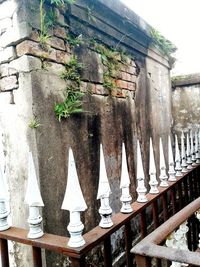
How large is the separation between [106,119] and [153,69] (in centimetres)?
169

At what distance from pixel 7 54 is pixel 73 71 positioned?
56cm

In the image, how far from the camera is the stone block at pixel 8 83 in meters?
2.04

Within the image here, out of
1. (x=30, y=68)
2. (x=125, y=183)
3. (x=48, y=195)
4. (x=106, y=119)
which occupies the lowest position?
(x=48, y=195)

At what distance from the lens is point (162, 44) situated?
409 centimetres

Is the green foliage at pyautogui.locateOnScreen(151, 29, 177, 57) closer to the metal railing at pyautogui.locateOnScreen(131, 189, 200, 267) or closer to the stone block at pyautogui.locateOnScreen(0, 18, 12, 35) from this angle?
the stone block at pyautogui.locateOnScreen(0, 18, 12, 35)

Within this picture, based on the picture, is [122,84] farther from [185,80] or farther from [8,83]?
[185,80]

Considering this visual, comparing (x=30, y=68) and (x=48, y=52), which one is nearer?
(x=30, y=68)

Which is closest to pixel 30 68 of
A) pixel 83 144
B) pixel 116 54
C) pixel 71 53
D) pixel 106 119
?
pixel 71 53

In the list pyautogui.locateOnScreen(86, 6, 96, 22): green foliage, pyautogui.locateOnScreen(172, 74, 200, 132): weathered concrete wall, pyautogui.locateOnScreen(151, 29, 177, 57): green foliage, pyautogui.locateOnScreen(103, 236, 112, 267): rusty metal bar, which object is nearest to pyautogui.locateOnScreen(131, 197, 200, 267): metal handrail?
pyautogui.locateOnScreen(103, 236, 112, 267): rusty metal bar

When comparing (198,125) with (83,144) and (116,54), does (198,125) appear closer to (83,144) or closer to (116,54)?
(116,54)

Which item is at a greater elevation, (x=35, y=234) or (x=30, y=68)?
(x=30, y=68)

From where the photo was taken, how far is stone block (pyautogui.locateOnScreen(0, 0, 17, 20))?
6.56 ft

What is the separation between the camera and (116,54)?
3072 mm

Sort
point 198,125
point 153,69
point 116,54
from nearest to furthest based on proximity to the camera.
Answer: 1. point 116,54
2. point 153,69
3. point 198,125
